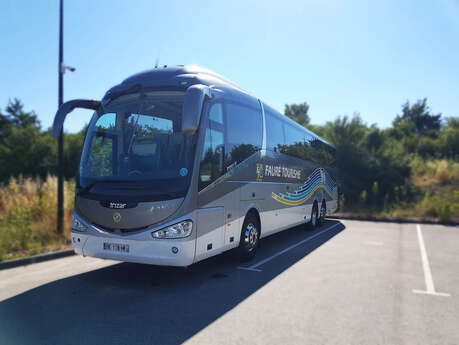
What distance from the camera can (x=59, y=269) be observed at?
6.98m

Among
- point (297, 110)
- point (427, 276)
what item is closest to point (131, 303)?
point (427, 276)

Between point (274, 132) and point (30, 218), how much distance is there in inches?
285

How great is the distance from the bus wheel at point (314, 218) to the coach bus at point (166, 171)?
5.54m

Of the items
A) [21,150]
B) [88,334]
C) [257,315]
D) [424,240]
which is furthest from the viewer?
[21,150]

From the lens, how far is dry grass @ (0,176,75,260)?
324 inches

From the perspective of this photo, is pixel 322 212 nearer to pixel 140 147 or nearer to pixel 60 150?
pixel 60 150

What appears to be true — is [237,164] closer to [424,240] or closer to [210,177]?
[210,177]

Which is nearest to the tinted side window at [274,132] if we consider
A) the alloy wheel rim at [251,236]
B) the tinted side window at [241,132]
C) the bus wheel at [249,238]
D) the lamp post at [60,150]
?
the tinted side window at [241,132]

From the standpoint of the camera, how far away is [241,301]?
5.09 m

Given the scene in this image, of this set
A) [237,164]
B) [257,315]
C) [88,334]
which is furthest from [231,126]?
[88,334]

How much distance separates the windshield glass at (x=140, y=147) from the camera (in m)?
5.51

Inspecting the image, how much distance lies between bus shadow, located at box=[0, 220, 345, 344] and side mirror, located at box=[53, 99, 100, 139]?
2629 mm

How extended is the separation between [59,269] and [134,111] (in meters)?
3.50

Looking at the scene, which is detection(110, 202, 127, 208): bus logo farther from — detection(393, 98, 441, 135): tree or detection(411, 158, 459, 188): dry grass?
detection(393, 98, 441, 135): tree
